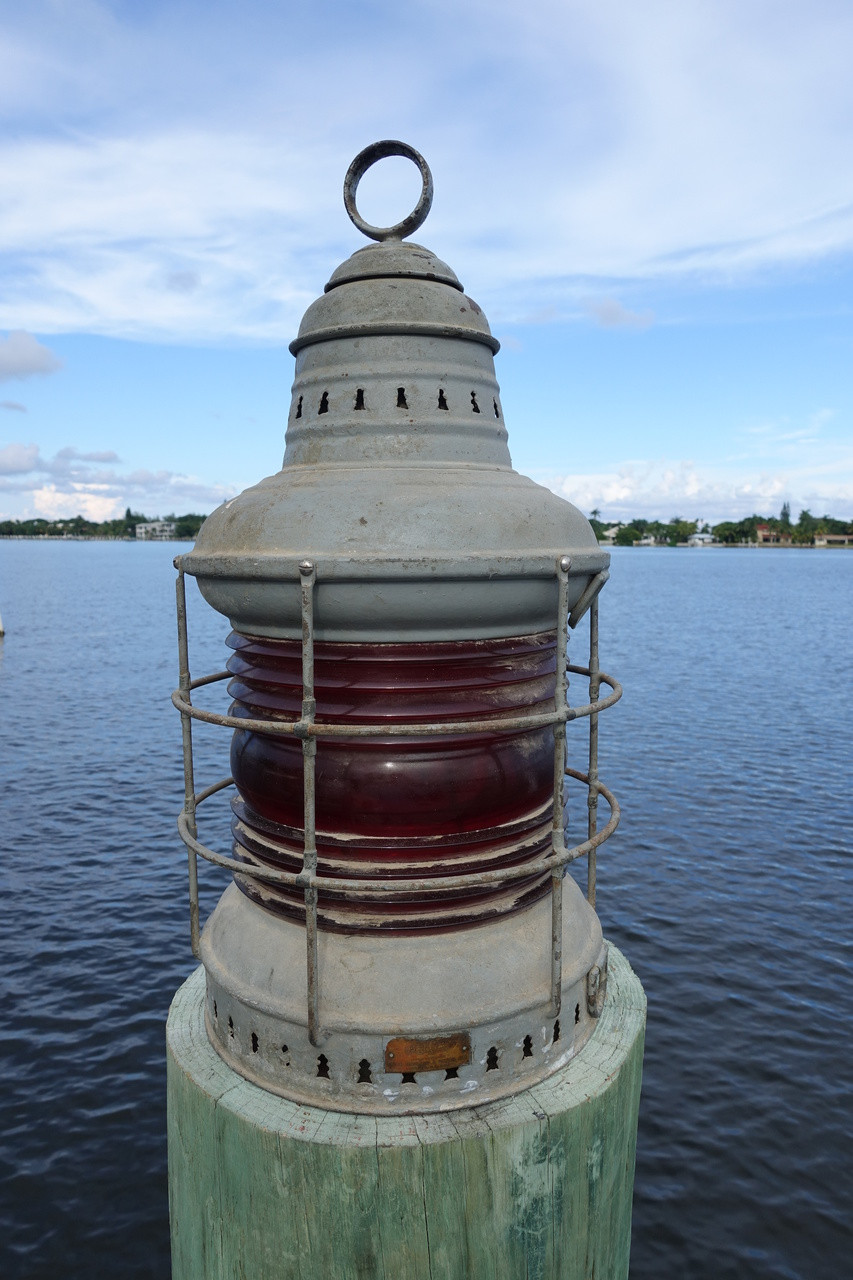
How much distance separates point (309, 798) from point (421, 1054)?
119 centimetres

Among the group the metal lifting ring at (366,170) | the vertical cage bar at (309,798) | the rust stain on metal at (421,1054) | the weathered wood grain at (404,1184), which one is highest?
the metal lifting ring at (366,170)

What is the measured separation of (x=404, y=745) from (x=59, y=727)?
98.5 feet

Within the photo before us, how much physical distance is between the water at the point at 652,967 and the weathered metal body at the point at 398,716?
872 centimetres

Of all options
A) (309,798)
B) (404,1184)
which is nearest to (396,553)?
(309,798)

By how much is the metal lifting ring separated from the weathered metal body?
13mm

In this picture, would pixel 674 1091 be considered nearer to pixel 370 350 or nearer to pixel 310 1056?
pixel 310 1056

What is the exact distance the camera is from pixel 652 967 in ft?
54.0

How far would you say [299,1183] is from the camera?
12.3ft

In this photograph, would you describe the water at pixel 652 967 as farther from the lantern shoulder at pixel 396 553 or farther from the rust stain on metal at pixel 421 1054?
the lantern shoulder at pixel 396 553

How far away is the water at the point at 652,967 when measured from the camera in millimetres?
11406

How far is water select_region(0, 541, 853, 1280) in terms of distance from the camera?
11406 millimetres

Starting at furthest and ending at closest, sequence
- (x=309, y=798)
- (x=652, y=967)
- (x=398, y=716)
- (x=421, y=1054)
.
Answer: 1. (x=652, y=967)
2. (x=398, y=716)
3. (x=421, y=1054)
4. (x=309, y=798)

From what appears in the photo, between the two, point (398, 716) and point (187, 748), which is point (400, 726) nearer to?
point (398, 716)

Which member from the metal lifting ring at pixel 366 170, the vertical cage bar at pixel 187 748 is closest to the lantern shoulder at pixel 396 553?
the vertical cage bar at pixel 187 748
